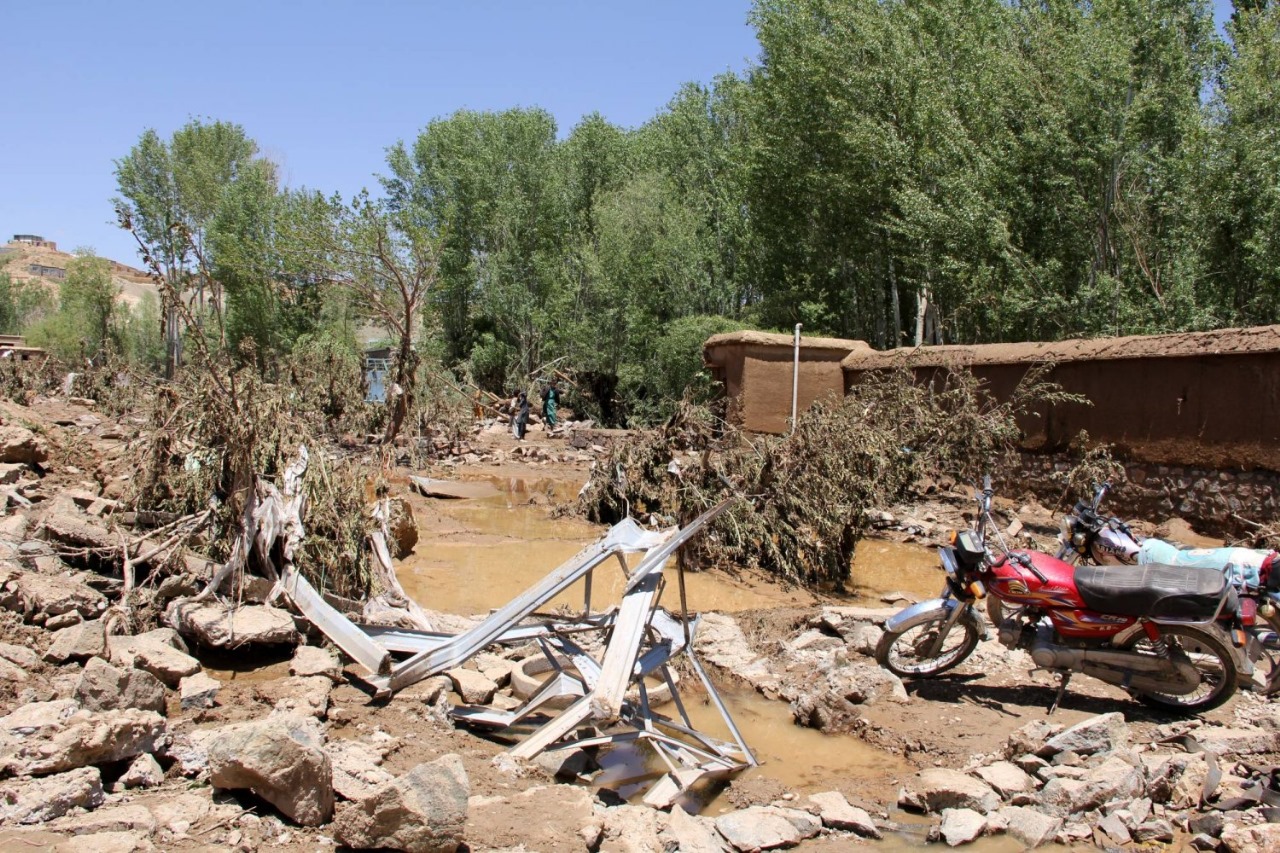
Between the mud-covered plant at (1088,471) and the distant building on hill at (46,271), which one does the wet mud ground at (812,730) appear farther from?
the distant building on hill at (46,271)

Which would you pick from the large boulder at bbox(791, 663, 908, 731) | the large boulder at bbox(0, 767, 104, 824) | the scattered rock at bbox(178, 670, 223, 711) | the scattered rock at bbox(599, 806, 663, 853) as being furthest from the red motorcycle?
the large boulder at bbox(0, 767, 104, 824)

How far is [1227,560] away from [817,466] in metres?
4.20

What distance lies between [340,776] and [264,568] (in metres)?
3.09

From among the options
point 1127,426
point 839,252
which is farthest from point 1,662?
point 839,252

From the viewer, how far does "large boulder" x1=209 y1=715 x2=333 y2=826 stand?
11.3 ft

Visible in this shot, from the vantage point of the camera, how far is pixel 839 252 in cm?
2277

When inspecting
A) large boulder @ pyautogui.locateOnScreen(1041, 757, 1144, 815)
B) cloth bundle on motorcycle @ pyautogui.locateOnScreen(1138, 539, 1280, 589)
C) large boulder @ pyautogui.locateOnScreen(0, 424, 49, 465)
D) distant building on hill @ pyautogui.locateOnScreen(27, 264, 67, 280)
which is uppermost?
distant building on hill @ pyautogui.locateOnScreen(27, 264, 67, 280)

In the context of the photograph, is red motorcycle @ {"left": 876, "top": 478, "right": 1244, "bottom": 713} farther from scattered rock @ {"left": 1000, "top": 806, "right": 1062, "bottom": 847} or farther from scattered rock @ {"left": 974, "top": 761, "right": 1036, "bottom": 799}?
scattered rock @ {"left": 1000, "top": 806, "right": 1062, "bottom": 847}

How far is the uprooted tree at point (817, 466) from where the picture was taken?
9430 millimetres

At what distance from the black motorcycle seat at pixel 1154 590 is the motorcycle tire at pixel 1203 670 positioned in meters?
0.10

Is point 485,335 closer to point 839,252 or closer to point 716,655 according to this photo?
point 839,252

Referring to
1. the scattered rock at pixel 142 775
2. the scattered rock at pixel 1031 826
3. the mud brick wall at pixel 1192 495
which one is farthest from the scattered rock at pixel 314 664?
the mud brick wall at pixel 1192 495

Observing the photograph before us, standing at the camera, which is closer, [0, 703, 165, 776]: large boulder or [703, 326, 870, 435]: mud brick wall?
[0, 703, 165, 776]: large boulder

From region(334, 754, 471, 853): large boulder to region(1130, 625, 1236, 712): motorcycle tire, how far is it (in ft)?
14.2
